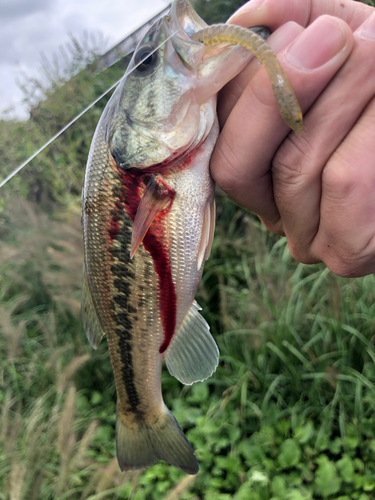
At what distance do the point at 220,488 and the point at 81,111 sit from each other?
221cm

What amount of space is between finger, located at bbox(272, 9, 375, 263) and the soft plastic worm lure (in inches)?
7.6

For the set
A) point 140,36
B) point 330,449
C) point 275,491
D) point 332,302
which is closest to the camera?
point 140,36

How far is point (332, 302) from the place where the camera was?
2.41 metres

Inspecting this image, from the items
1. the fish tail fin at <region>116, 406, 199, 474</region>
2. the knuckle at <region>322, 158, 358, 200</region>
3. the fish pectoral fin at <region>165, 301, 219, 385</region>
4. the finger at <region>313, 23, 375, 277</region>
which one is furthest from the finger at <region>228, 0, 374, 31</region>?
the fish tail fin at <region>116, 406, 199, 474</region>

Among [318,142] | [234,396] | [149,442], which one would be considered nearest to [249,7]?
[318,142]

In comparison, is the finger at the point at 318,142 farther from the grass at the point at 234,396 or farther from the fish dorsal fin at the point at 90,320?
the grass at the point at 234,396

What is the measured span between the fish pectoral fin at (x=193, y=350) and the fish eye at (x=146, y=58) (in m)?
0.74

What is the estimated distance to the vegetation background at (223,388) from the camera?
1.98 metres

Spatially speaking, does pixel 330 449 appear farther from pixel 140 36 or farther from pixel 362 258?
pixel 140 36

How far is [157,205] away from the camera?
1.07m

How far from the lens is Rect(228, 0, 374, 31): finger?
39.4 inches

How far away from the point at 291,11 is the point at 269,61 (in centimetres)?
38

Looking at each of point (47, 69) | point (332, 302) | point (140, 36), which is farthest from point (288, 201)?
point (332, 302)

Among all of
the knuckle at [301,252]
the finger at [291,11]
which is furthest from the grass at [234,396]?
the finger at [291,11]
